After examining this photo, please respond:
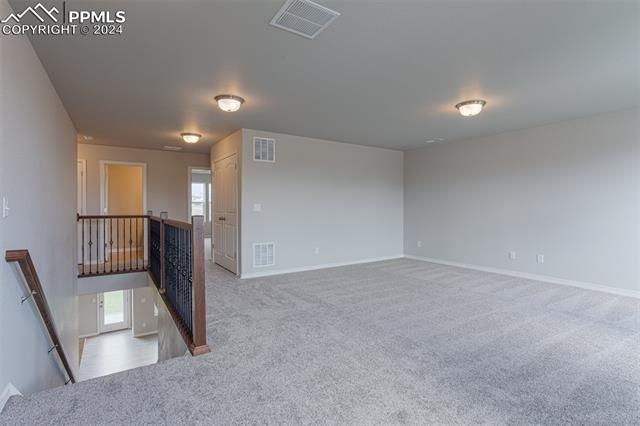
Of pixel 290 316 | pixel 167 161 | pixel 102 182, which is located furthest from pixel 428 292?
pixel 102 182

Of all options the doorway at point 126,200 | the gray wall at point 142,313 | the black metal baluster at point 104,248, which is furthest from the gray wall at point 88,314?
the black metal baluster at point 104,248

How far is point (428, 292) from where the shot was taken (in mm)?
4375

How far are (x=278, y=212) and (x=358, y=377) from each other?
12.2ft

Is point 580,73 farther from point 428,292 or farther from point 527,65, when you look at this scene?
point 428,292

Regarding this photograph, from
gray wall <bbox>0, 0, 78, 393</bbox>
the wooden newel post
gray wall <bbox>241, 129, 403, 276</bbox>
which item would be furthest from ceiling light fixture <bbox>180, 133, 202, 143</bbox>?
the wooden newel post

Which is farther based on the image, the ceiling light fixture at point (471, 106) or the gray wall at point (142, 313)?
the gray wall at point (142, 313)

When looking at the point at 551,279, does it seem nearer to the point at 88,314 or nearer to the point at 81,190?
the point at 81,190

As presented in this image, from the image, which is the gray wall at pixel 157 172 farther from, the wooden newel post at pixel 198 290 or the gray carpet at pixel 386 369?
the wooden newel post at pixel 198 290

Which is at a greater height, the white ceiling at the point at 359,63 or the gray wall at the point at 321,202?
the white ceiling at the point at 359,63

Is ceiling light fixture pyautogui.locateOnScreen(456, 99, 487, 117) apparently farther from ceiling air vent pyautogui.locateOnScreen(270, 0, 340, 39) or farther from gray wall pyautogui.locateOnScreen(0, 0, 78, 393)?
gray wall pyautogui.locateOnScreen(0, 0, 78, 393)

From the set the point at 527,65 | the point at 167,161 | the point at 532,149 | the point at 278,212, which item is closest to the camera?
the point at 527,65

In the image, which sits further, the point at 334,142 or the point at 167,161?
the point at 167,161

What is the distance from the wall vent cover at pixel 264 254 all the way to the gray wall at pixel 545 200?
3.44 metres

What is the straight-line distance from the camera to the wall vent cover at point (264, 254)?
5320mm
